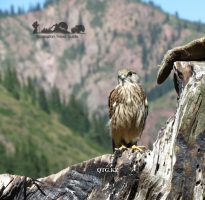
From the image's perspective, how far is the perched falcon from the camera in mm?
15922

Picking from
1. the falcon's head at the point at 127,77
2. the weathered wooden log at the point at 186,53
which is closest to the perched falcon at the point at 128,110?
the falcon's head at the point at 127,77

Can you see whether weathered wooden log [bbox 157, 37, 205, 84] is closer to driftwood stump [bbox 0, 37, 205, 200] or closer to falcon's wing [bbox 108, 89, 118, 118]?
driftwood stump [bbox 0, 37, 205, 200]

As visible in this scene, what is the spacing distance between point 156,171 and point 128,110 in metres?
5.88

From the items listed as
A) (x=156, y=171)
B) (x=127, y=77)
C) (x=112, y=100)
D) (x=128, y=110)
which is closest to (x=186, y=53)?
(x=156, y=171)

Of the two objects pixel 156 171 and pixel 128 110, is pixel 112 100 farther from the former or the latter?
pixel 156 171

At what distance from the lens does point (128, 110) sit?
15977 mm

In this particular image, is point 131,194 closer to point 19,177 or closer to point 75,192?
point 75,192

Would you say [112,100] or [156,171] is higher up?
[112,100]

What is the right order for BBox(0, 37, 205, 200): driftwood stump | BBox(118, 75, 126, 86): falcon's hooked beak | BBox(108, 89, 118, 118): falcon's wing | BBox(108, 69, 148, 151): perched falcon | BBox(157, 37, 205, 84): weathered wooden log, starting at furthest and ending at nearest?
BBox(108, 89, 118, 118): falcon's wing, BBox(118, 75, 126, 86): falcon's hooked beak, BBox(108, 69, 148, 151): perched falcon, BBox(157, 37, 205, 84): weathered wooden log, BBox(0, 37, 205, 200): driftwood stump

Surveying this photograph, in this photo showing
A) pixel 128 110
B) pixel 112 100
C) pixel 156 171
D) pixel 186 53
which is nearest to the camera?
pixel 156 171

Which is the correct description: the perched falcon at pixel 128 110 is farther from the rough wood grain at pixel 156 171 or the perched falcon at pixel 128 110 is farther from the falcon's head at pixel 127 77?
the rough wood grain at pixel 156 171

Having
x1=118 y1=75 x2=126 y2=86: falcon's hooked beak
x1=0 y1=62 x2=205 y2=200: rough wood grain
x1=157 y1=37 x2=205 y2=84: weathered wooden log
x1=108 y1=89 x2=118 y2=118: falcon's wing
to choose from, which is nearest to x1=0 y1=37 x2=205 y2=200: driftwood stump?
x1=0 y1=62 x2=205 y2=200: rough wood grain

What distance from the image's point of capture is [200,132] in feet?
32.1

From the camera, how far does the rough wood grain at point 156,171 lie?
31.7ft
